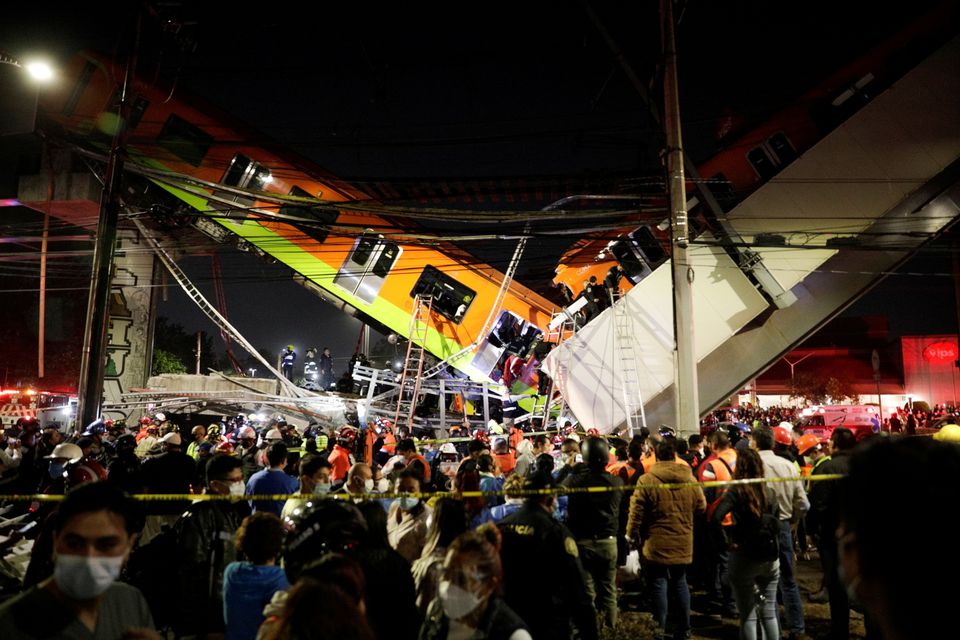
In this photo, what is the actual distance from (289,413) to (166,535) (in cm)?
1602

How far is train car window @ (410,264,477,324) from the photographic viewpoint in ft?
71.5

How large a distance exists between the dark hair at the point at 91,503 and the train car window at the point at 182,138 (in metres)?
19.8

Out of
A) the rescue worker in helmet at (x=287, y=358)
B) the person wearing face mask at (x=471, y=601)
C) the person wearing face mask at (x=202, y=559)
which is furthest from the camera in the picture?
the rescue worker in helmet at (x=287, y=358)

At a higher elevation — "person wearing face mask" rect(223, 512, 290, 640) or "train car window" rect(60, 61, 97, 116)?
"train car window" rect(60, 61, 97, 116)

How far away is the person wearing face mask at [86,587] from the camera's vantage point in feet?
7.27

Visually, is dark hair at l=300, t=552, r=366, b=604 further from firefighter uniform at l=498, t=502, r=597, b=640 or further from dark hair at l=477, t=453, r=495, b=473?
dark hair at l=477, t=453, r=495, b=473

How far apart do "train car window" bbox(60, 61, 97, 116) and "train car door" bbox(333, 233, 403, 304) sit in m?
9.99

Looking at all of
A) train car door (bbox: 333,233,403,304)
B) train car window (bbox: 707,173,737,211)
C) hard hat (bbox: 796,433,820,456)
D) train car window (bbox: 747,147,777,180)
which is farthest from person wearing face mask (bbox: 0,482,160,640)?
train car window (bbox: 747,147,777,180)

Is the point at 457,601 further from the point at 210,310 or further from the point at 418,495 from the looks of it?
the point at 210,310

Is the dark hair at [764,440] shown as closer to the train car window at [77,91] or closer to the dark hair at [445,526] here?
the dark hair at [445,526]

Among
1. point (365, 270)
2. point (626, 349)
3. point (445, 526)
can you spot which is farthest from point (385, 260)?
point (445, 526)

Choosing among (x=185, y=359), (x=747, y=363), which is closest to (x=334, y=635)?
(x=747, y=363)

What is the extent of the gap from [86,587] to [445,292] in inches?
773

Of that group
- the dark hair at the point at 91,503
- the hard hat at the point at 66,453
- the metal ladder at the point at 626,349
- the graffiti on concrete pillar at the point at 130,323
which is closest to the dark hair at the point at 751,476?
the dark hair at the point at 91,503
